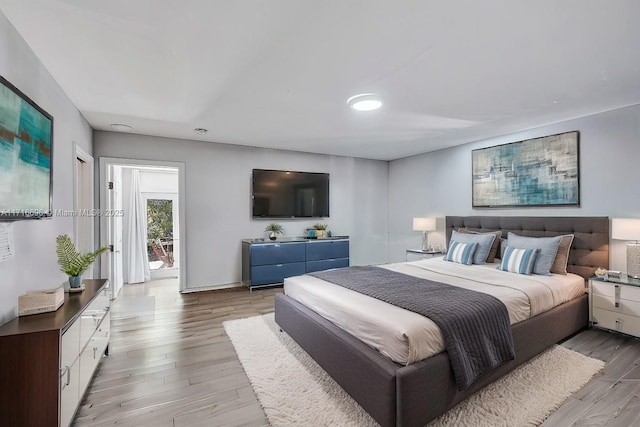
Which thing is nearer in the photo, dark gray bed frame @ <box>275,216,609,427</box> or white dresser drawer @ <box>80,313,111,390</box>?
dark gray bed frame @ <box>275,216,609,427</box>

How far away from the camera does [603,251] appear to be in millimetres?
3248

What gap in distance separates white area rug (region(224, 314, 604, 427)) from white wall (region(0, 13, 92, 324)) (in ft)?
5.28

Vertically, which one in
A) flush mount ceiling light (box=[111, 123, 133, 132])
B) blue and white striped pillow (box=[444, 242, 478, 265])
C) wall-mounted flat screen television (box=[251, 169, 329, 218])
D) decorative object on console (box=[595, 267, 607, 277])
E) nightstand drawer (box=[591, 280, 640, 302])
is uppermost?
flush mount ceiling light (box=[111, 123, 133, 132])

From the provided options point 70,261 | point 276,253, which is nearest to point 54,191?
point 70,261

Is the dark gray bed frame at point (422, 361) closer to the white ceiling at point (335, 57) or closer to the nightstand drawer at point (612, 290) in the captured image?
the nightstand drawer at point (612, 290)

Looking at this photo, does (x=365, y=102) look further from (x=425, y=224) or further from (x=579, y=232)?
(x=579, y=232)

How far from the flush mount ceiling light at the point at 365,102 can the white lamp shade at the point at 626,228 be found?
265cm

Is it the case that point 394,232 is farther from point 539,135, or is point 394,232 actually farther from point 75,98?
point 75,98

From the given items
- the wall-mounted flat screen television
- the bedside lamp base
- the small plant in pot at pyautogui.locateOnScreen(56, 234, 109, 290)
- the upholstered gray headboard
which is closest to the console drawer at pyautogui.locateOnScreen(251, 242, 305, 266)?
the wall-mounted flat screen television

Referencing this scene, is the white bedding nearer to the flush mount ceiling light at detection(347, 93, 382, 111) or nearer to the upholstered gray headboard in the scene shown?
the upholstered gray headboard

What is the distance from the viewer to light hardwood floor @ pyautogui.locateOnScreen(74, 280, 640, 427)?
1.88 meters

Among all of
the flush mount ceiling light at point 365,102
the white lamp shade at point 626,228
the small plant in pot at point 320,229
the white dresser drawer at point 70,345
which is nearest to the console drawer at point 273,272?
the small plant in pot at point 320,229

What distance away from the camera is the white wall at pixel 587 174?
3.14 metres

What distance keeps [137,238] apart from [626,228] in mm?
6840
